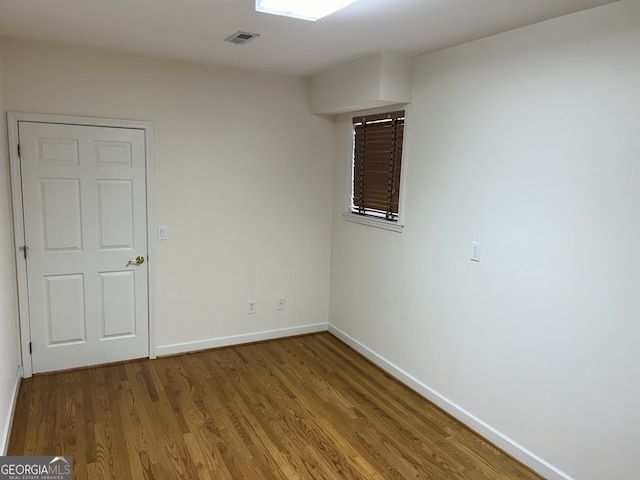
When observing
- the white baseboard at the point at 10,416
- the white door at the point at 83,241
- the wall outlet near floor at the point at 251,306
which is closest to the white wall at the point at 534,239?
the wall outlet near floor at the point at 251,306

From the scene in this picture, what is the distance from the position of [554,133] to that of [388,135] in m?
1.48

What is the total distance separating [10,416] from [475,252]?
3.03m

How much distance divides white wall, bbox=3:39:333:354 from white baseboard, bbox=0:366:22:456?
40.2 inches

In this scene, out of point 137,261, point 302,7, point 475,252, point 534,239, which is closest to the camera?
point 302,7

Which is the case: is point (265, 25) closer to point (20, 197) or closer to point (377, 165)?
point (377, 165)

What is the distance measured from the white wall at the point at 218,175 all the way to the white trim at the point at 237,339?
19mm

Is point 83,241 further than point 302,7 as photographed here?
Yes

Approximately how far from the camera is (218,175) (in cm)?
396

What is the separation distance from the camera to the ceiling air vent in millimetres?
2832

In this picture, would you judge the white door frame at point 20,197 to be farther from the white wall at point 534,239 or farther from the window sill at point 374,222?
the white wall at point 534,239

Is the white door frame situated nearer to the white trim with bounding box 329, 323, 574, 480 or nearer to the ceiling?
the ceiling

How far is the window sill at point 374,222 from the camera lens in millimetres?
3618

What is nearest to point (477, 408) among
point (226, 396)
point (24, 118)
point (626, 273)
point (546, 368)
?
point (546, 368)

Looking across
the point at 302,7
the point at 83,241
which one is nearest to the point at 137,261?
the point at 83,241
